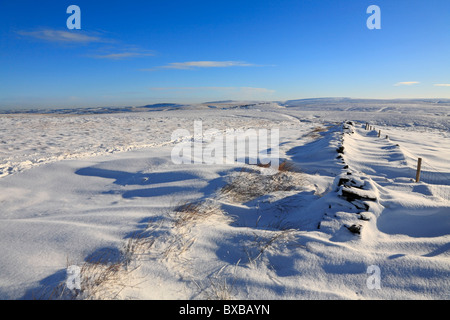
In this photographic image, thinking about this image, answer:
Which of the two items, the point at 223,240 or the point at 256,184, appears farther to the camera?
the point at 256,184

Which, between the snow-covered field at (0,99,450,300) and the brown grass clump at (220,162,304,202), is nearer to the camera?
the snow-covered field at (0,99,450,300)

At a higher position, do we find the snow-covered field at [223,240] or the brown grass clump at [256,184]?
the brown grass clump at [256,184]

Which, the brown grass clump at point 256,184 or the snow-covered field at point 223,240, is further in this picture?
the brown grass clump at point 256,184

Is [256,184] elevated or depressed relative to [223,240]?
elevated

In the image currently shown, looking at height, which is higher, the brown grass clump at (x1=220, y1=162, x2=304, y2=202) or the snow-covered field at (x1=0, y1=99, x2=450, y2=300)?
the brown grass clump at (x1=220, y1=162, x2=304, y2=202)
